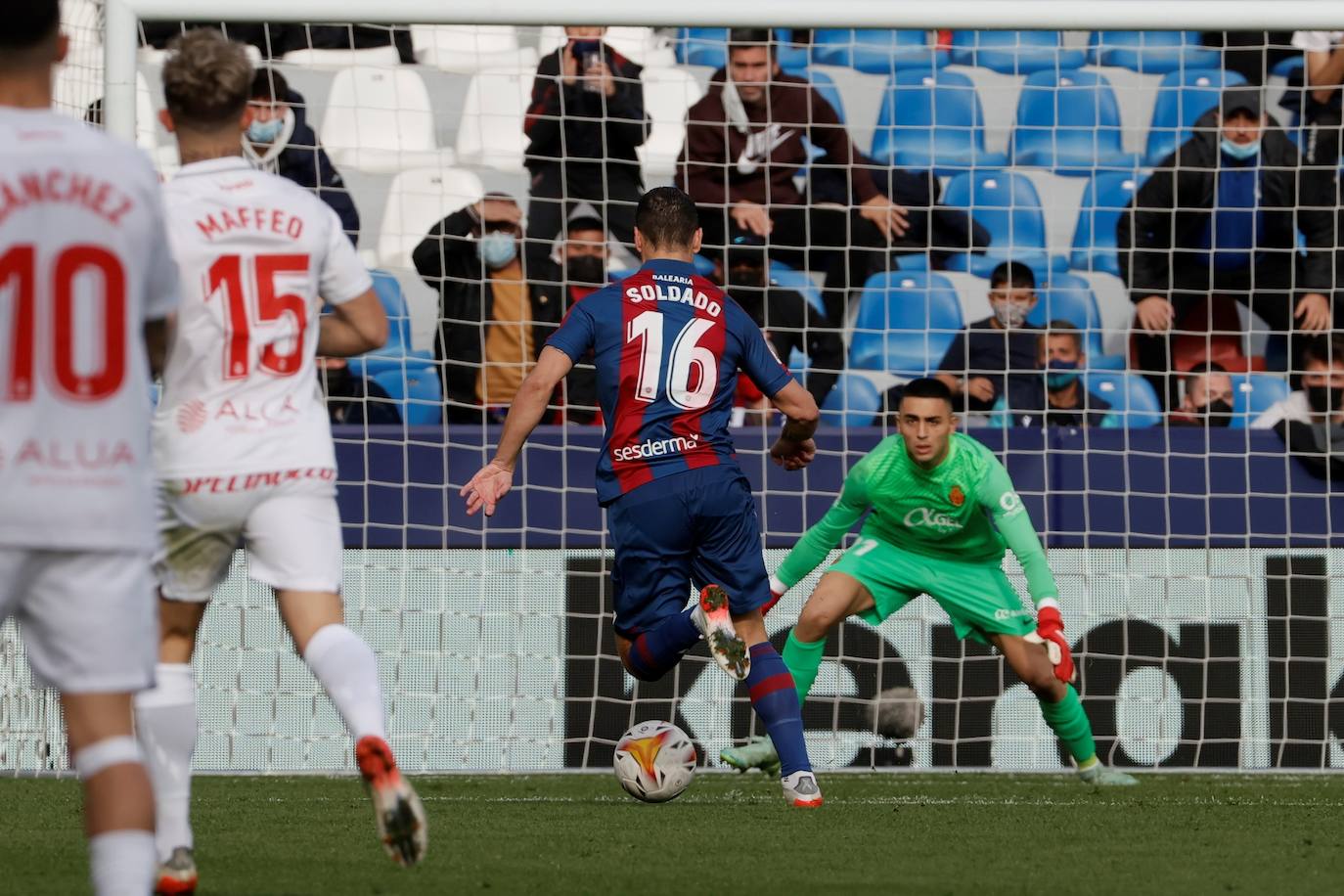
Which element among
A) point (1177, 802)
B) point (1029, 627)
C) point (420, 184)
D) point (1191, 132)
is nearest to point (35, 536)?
point (1177, 802)

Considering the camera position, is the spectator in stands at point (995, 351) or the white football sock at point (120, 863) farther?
the spectator in stands at point (995, 351)

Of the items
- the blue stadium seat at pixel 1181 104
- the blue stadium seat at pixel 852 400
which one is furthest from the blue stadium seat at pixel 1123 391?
the blue stadium seat at pixel 1181 104

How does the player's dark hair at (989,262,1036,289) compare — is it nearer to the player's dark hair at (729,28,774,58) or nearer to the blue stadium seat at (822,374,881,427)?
the blue stadium seat at (822,374,881,427)

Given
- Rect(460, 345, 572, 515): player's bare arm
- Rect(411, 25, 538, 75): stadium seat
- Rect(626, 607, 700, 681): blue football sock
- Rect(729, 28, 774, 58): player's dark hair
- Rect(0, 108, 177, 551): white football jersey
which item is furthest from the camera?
Rect(411, 25, 538, 75): stadium seat

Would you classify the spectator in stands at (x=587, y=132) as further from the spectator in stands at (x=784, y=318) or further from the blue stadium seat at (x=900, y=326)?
the blue stadium seat at (x=900, y=326)

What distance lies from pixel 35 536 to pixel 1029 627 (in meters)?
5.50

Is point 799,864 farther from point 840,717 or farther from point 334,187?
point 334,187

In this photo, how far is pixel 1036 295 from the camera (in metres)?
9.66

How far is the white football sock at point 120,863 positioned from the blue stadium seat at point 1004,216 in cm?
735

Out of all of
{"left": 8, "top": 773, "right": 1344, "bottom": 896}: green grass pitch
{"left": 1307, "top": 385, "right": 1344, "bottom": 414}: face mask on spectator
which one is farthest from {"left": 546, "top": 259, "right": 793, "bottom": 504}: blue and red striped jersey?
{"left": 1307, "top": 385, "right": 1344, "bottom": 414}: face mask on spectator

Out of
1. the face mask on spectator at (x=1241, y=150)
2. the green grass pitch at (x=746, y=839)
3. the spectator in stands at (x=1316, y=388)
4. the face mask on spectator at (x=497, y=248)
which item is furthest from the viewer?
the face mask on spectator at (x=1241, y=150)

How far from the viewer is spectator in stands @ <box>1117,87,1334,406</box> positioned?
9.49m

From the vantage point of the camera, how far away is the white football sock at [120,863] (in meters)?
2.89

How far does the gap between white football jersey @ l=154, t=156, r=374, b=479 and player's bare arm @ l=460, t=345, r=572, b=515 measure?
1.70 m
